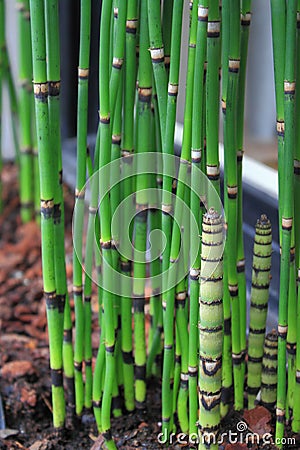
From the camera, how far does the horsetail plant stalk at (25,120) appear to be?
1643 millimetres

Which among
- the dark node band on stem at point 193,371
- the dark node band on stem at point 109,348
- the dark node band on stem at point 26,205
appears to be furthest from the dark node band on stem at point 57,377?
the dark node band on stem at point 26,205

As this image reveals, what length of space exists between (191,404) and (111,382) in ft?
0.36

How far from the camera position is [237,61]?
2.53ft

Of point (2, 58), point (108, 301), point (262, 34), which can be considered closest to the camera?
point (108, 301)

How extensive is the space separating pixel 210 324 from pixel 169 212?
0.19 metres

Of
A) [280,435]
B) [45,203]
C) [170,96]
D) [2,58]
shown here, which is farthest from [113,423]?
[2,58]

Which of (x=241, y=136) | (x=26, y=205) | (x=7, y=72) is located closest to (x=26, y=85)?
(x=7, y=72)

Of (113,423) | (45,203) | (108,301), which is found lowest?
(113,423)

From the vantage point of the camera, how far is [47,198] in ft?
2.78

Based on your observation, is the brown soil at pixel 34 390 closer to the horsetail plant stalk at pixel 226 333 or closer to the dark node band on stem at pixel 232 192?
the horsetail plant stalk at pixel 226 333

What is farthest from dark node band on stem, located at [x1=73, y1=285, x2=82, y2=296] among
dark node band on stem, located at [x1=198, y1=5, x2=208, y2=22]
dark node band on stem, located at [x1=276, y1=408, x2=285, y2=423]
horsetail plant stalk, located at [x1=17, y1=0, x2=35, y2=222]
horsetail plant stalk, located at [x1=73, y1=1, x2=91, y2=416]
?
horsetail plant stalk, located at [x1=17, y1=0, x2=35, y2=222]

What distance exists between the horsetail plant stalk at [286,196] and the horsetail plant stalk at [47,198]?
0.27 m

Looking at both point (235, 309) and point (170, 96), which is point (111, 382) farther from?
point (170, 96)

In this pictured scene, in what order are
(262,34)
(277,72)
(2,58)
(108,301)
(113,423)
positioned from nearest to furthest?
(277,72)
(108,301)
(113,423)
(2,58)
(262,34)
